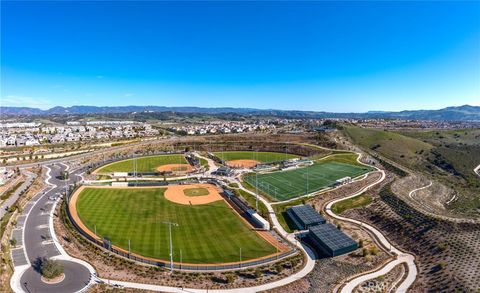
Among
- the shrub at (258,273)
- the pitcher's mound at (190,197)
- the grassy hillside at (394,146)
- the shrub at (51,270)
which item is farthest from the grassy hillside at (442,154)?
the shrub at (51,270)

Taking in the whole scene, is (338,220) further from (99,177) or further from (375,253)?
(99,177)

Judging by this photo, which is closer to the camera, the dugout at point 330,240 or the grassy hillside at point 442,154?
the dugout at point 330,240

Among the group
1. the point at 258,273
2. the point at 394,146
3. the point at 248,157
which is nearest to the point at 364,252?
the point at 258,273

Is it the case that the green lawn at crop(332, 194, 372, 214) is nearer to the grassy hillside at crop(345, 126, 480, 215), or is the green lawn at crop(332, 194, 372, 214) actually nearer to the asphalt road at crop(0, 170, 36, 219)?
the grassy hillside at crop(345, 126, 480, 215)

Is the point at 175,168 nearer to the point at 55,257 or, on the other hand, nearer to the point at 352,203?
the point at 352,203

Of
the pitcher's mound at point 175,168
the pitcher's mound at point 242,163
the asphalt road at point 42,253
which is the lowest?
the asphalt road at point 42,253

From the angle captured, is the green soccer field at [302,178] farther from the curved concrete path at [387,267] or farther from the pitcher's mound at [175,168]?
the pitcher's mound at [175,168]

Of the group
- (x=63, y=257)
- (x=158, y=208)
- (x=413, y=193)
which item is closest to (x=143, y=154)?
(x=158, y=208)

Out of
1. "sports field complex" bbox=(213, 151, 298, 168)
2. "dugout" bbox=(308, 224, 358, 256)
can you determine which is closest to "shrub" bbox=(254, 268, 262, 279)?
"dugout" bbox=(308, 224, 358, 256)
